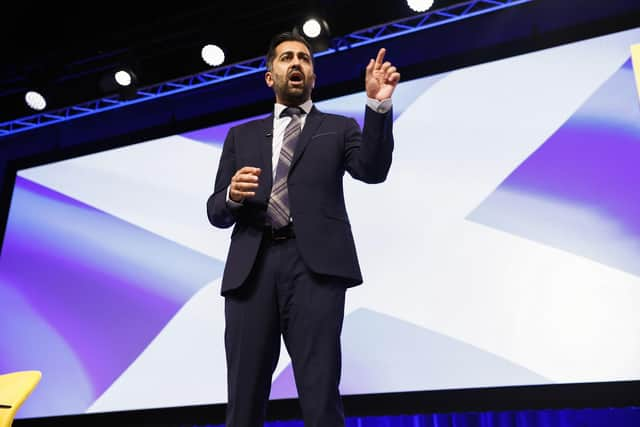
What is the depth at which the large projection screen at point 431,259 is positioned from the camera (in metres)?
2.90

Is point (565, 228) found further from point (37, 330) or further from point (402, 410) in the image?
point (37, 330)

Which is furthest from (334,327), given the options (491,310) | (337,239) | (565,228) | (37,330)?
(37,330)

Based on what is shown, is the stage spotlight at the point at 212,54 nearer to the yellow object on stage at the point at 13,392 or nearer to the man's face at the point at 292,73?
the man's face at the point at 292,73

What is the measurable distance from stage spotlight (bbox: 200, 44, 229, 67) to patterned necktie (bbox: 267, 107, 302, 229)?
2.27 m

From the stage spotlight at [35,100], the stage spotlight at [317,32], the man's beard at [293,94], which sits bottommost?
the man's beard at [293,94]

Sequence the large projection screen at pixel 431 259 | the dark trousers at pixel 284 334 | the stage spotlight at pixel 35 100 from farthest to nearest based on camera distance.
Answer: the stage spotlight at pixel 35 100, the large projection screen at pixel 431 259, the dark trousers at pixel 284 334

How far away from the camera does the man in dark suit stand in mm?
1571

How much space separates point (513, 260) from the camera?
3.03 meters

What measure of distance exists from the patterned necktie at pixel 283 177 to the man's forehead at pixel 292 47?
19cm

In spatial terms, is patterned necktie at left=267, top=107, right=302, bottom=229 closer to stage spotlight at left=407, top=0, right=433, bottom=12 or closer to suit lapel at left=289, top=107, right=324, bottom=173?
suit lapel at left=289, top=107, right=324, bottom=173

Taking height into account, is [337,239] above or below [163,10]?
below

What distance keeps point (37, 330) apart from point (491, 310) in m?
2.75

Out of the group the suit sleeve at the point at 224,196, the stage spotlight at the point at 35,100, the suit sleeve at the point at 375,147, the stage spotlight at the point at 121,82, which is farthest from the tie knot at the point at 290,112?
the stage spotlight at the point at 35,100

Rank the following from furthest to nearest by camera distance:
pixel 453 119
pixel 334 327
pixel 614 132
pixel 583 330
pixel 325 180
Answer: pixel 453 119 < pixel 614 132 < pixel 583 330 < pixel 325 180 < pixel 334 327
